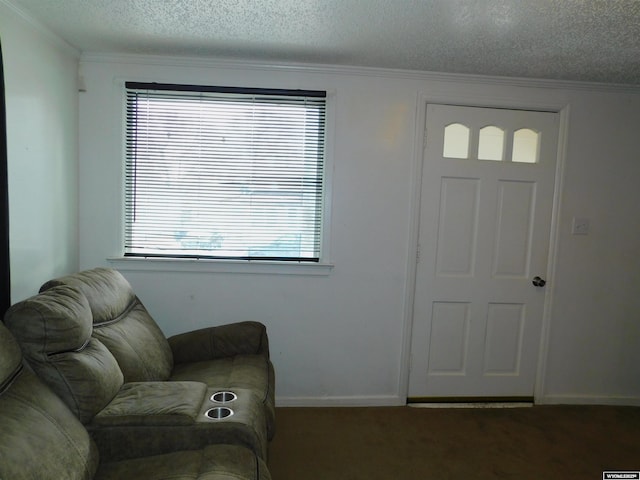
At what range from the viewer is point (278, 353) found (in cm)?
293

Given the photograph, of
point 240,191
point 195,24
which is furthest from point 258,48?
point 240,191

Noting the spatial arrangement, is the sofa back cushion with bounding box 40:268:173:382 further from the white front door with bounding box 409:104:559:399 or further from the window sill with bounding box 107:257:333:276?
the white front door with bounding box 409:104:559:399

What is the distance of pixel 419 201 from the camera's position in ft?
9.53

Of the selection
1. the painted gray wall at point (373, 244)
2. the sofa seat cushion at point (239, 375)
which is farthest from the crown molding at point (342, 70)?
the sofa seat cushion at point (239, 375)

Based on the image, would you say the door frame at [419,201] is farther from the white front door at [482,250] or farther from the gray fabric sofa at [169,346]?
the gray fabric sofa at [169,346]

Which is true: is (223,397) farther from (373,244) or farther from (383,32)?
(383,32)

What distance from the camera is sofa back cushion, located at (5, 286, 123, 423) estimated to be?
5.11 feet

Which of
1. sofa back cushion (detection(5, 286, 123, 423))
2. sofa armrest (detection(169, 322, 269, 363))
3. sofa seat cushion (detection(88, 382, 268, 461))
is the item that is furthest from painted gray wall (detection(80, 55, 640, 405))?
sofa seat cushion (detection(88, 382, 268, 461))

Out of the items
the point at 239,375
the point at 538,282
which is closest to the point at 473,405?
the point at 538,282

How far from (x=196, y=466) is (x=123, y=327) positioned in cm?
95

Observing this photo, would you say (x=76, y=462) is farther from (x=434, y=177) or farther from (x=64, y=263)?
(x=434, y=177)

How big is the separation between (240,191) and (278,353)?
3.87 feet

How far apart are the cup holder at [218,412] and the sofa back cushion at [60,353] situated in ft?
1.36

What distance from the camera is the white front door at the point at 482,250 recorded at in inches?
115
